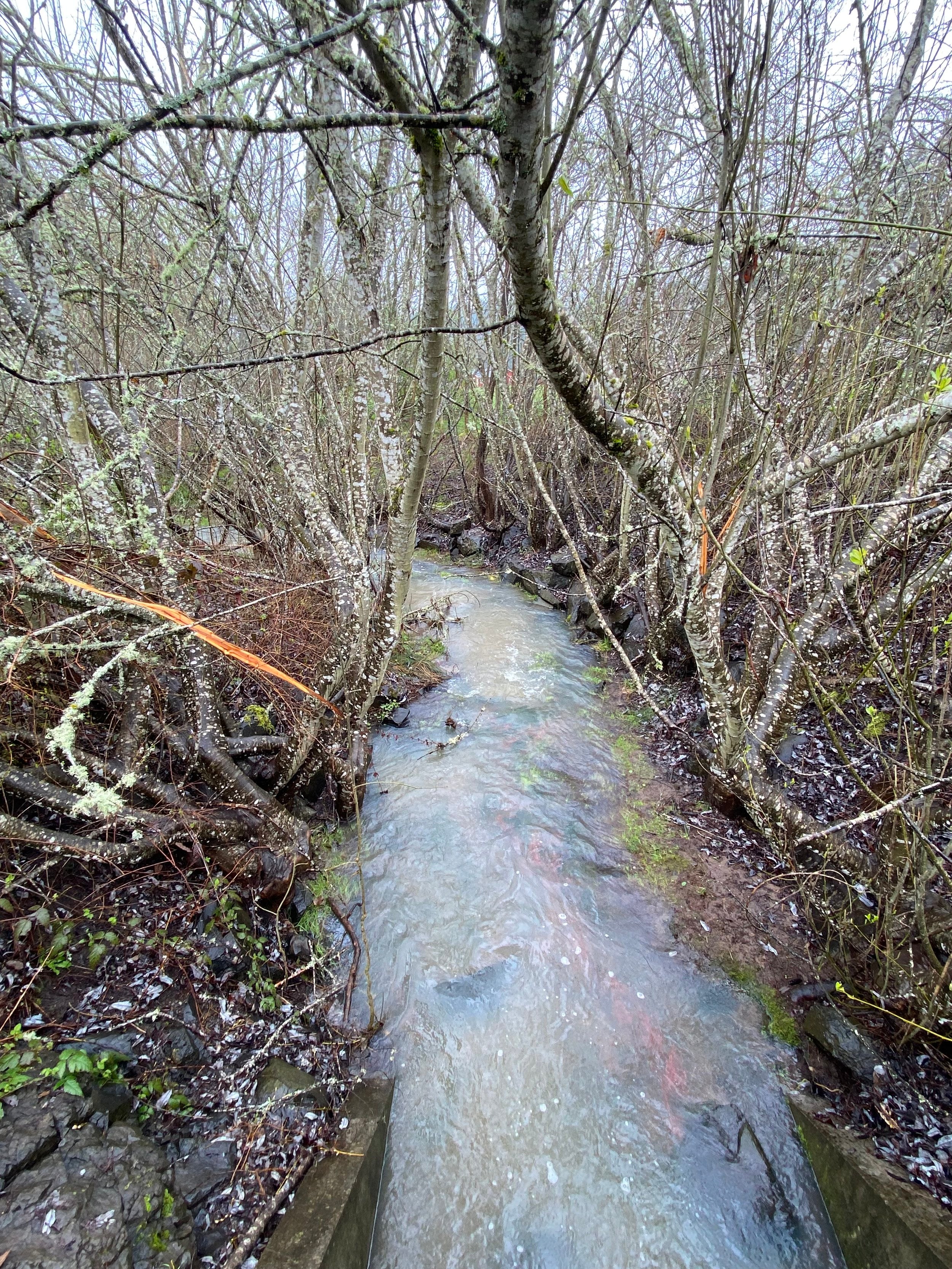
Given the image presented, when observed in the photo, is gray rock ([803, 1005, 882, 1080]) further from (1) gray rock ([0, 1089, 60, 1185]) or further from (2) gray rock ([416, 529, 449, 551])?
(2) gray rock ([416, 529, 449, 551])

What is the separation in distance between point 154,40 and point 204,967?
600 cm

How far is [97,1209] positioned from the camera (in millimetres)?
1885

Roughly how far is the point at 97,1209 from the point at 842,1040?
3426 millimetres

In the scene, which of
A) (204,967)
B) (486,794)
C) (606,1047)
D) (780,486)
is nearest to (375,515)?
(486,794)

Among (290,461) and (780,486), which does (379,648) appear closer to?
(290,461)

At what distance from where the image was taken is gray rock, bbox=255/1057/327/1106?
254cm

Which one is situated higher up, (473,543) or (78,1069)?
(473,543)

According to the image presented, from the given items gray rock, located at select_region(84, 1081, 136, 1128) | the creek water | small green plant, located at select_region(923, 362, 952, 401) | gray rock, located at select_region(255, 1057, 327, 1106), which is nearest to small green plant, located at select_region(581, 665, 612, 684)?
the creek water

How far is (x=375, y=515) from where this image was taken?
288 inches

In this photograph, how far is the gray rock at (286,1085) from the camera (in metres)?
2.54

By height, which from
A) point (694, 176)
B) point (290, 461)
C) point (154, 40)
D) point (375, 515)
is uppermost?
point (694, 176)

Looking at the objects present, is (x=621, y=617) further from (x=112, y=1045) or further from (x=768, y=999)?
(x=112, y=1045)

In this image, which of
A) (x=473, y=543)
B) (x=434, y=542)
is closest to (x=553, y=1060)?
(x=473, y=543)

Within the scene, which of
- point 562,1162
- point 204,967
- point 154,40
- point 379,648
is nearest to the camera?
point 562,1162
